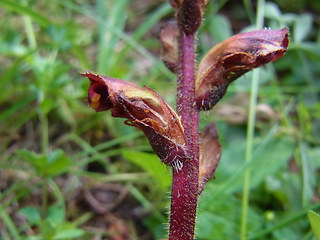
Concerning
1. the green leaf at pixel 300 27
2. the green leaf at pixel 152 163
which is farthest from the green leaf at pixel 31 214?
the green leaf at pixel 300 27

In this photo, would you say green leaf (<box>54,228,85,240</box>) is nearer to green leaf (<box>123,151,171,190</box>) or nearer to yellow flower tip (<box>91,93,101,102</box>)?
green leaf (<box>123,151,171,190</box>)

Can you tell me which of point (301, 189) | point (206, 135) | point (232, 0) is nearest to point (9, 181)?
point (206, 135)

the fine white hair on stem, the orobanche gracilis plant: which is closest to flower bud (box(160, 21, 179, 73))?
the orobanche gracilis plant

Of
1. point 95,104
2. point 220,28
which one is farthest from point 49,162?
point 220,28

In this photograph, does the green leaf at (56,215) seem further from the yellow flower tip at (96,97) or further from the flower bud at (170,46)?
the flower bud at (170,46)

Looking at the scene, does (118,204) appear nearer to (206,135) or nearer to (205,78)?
(206,135)

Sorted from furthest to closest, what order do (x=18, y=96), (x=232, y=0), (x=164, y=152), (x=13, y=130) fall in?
1. (x=232, y=0)
2. (x=18, y=96)
3. (x=13, y=130)
4. (x=164, y=152)
